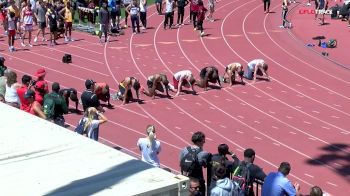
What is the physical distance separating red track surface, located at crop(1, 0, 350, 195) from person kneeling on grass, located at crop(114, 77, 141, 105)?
0.25m

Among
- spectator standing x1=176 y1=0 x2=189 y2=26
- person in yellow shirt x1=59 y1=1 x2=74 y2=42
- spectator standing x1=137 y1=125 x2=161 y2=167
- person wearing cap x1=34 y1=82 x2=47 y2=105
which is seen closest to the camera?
spectator standing x1=137 y1=125 x2=161 y2=167

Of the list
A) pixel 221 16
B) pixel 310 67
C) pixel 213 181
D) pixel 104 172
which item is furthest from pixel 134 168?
pixel 221 16

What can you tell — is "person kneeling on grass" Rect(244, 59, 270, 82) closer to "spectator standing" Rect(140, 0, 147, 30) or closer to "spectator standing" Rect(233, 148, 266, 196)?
"spectator standing" Rect(140, 0, 147, 30)

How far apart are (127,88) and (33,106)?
5.43 m

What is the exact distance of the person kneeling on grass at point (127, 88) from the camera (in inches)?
663

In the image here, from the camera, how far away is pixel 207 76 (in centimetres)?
1831

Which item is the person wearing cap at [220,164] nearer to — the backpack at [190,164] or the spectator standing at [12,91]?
the backpack at [190,164]

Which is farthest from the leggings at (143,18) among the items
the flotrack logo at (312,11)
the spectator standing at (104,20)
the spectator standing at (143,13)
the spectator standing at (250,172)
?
the spectator standing at (250,172)

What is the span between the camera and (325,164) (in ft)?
44.7

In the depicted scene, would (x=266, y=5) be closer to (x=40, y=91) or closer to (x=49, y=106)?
(x=40, y=91)

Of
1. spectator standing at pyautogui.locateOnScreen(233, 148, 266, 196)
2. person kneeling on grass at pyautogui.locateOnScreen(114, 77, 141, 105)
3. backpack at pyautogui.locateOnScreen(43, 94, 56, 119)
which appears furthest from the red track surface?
spectator standing at pyautogui.locateOnScreen(233, 148, 266, 196)

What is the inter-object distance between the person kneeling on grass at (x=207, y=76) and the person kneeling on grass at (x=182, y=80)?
0.41 metres

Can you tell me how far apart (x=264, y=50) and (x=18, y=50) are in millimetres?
8568

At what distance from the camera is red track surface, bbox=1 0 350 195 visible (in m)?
14.2
